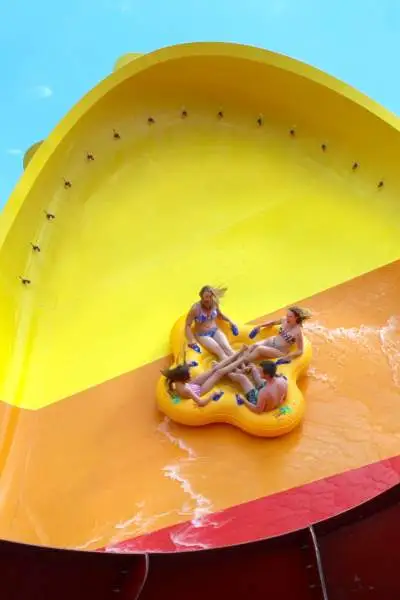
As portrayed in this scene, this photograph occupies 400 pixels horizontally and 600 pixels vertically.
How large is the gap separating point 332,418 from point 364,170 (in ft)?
8.38

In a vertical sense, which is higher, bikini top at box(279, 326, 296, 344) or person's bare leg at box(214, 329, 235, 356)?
person's bare leg at box(214, 329, 235, 356)

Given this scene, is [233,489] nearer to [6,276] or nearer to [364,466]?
[364,466]

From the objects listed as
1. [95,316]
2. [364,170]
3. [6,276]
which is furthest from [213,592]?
[364,170]

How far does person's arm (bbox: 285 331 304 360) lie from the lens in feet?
13.0

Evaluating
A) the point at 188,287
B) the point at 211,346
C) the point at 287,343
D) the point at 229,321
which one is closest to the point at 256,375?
the point at 287,343

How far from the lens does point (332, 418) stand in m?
3.79

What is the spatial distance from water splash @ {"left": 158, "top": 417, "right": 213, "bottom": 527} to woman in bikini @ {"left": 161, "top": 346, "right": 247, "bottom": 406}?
0.23 m

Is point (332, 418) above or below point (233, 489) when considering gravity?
above

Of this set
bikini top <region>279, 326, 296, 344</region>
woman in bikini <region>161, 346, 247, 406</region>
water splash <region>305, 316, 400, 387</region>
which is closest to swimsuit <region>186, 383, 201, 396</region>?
woman in bikini <region>161, 346, 247, 406</region>

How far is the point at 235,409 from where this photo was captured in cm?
368

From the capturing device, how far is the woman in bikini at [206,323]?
4168 mm

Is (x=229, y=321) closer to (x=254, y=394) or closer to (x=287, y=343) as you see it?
(x=287, y=343)

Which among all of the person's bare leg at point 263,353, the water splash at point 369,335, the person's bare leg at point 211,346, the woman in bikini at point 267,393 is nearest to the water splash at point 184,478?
the woman in bikini at point 267,393

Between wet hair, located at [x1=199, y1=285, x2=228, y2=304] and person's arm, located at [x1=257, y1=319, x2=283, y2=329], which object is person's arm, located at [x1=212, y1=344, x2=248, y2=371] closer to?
person's arm, located at [x1=257, y1=319, x2=283, y2=329]
